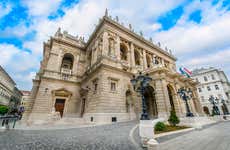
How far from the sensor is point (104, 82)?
589 inches

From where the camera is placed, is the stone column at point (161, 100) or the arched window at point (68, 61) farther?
the arched window at point (68, 61)

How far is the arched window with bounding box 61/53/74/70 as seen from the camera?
2429 centimetres

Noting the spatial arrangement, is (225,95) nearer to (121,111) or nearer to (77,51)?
(121,111)

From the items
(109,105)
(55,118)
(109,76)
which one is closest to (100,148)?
(109,105)

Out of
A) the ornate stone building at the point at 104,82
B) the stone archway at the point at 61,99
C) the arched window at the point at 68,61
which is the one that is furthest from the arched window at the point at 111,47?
the stone archway at the point at 61,99

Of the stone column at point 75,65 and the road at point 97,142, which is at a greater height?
the stone column at point 75,65

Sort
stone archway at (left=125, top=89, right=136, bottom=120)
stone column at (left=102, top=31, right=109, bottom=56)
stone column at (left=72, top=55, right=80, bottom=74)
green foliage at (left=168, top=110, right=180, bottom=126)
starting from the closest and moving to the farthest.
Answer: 1. green foliage at (left=168, top=110, right=180, bottom=126)
2. stone archway at (left=125, top=89, right=136, bottom=120)
3. stone column at (left=102, top=31, right=109, bottom=56)
4. stone column at (left=72, top=55, right=80, bottom=74)

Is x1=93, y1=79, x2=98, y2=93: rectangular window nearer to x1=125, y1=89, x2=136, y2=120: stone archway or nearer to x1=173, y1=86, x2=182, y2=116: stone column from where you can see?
x1=125, y1=89, x2=136, y2=120: stone archway

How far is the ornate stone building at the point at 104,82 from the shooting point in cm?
1503

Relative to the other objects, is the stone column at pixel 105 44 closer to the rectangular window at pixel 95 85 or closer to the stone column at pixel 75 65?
the rectangular window at pixel 95 85

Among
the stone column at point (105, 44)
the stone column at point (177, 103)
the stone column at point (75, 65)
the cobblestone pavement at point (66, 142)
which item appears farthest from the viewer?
the stone column at point (75, 65)

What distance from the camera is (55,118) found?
14.7 metres

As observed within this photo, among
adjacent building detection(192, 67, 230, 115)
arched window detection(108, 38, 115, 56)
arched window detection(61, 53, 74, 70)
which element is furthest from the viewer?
adjacent building detection(192, 67, 230, 115)

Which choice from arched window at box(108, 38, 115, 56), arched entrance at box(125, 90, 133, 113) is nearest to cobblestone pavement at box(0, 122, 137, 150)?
arched entrance at box(125, 90, 133, 113)
